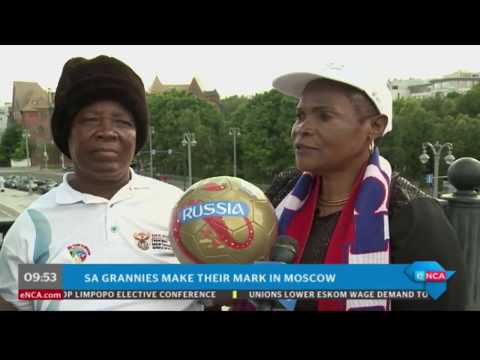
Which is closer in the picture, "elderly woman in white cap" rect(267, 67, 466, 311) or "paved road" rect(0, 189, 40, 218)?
"elderly woman in white cap" rect(267, 67, 466, 311)

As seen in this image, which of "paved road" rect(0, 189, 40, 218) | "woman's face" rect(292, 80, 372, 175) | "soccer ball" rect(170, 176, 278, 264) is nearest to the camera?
"soccer ball" rect(170, 176, 278, 264)

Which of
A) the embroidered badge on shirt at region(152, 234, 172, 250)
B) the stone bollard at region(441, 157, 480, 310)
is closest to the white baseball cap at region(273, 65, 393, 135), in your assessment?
the embroidered badge on shirt at region(152, 234, 172, 250)

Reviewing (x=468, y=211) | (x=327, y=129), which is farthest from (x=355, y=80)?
(x=468, y=211)

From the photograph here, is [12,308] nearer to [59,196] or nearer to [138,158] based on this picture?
[59,196]

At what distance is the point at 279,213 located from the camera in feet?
4.29

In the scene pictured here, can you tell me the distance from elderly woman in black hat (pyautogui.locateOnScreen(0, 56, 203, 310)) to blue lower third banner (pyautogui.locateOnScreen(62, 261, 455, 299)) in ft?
0.12

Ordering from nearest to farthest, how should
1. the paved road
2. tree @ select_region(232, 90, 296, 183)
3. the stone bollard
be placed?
the paved road → the stone bollard → tree @ select_region(232, 90, 296, 183)

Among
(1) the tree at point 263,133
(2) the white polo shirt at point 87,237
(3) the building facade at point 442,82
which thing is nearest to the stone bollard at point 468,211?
(3) the building facade at point 442,82

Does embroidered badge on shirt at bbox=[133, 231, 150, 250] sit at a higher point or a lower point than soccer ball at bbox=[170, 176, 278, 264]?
lower

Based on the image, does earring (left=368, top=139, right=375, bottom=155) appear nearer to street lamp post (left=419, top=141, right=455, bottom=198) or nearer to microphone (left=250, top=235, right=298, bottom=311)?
microphone (left=250, top=235, right=298, bottom=311)

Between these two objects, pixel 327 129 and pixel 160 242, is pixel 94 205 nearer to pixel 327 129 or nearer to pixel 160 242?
pixel 160 242

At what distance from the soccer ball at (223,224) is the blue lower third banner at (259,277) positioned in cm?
9

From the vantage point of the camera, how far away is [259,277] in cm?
121

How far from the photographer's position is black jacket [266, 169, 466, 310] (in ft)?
3.72
